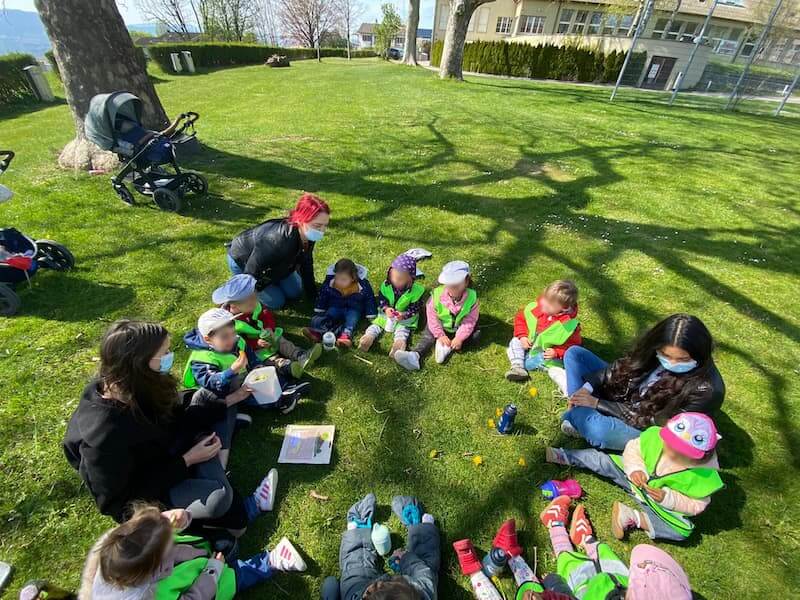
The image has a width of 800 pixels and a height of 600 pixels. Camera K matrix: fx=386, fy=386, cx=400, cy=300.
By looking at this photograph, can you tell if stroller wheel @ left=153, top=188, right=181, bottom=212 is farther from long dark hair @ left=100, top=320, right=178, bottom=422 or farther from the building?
the building

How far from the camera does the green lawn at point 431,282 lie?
2.58 meters

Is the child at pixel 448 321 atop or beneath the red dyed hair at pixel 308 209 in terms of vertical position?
beneath

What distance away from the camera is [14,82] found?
15.0 metres

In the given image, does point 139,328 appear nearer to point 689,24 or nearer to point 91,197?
point 91,197

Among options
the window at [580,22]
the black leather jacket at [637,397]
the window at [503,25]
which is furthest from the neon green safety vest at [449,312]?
the window at [503,25]

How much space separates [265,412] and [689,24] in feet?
162

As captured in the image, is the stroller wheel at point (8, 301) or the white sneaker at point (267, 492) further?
the stroller wheel at point (8, 301)

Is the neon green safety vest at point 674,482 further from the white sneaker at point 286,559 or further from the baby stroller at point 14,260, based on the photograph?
the baby stroller at point 14,260

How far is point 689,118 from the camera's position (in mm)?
14219

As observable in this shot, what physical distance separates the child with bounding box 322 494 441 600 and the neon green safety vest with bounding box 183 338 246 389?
1.45 meters

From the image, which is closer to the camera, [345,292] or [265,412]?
[265,412]

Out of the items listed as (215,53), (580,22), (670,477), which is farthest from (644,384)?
(580,22)

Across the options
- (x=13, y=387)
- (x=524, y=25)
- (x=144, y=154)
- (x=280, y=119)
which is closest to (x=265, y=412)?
(x=13, y=387)

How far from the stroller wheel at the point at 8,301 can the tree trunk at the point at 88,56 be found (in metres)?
4.62
